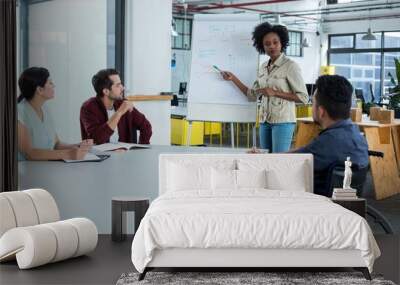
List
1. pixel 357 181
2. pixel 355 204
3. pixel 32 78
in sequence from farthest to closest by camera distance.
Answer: pixel 32 78 < pixel 357 181 < pixel 355 204

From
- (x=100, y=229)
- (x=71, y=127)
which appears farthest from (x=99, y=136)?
(x=100, y=229)

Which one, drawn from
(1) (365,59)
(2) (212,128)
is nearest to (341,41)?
(1) (365,59)

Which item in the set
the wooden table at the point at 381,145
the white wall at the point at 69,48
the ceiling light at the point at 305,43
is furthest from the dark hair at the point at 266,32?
the white wall at the point at 69,48

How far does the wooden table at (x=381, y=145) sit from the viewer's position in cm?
680

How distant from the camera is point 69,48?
714cm

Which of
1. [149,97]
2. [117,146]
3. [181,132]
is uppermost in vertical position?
[149,97]

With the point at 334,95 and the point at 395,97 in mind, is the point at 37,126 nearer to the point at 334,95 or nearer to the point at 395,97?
the point at 334,95

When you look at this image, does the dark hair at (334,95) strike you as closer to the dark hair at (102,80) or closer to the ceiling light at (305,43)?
the ceiling light at (305,43)

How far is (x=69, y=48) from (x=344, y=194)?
295 cm

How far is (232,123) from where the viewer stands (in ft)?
23.0

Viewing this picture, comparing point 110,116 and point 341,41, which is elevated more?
point 341,41

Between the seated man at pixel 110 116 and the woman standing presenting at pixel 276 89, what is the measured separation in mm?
A: 1120

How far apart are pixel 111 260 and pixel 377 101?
2.91m

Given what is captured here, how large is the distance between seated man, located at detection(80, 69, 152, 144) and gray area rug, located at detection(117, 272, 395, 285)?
7.12ft
